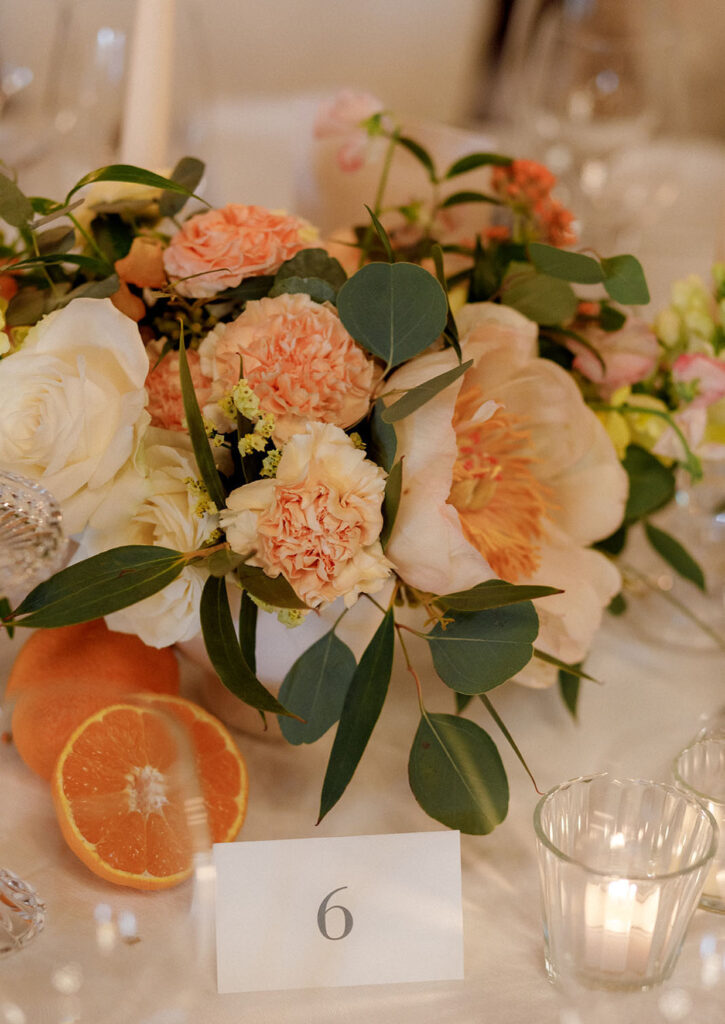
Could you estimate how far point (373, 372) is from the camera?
531 millimetres

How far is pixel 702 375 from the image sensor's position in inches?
27.5

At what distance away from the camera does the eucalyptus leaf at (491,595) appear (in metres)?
0.48

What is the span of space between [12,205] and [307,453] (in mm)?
225

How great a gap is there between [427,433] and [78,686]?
25cm

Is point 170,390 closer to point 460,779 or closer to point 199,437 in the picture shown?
point 199,437

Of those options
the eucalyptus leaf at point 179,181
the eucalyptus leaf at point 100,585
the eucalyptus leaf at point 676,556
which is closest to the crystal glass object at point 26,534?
the eucalyptus leaf at point 100,585

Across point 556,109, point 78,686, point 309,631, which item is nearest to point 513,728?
point 309,631

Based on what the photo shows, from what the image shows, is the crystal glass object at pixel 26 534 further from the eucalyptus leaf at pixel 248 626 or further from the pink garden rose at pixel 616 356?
the pink garden rose at pixel 616 356

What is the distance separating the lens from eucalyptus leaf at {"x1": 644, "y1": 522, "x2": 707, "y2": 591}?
78cm

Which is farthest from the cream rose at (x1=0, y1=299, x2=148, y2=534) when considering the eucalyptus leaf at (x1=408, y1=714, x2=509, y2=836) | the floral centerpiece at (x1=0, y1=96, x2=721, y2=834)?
the eucalyptus leaf at (x1=408, y1=714, x2=509, y2=836)

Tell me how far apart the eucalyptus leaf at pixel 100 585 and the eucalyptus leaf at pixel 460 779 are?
165mm

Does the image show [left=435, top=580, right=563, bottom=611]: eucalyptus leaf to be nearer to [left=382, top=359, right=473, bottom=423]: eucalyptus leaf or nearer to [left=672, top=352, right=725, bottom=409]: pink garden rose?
[left=382, top=359, right=473, bottom=423]: eucalyptus leaf

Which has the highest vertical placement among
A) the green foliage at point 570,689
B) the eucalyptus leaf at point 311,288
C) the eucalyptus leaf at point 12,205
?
the eucalyptus leaf at point 12,205

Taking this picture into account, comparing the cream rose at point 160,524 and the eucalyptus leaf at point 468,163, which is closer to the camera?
the cream rose at point 160,524
